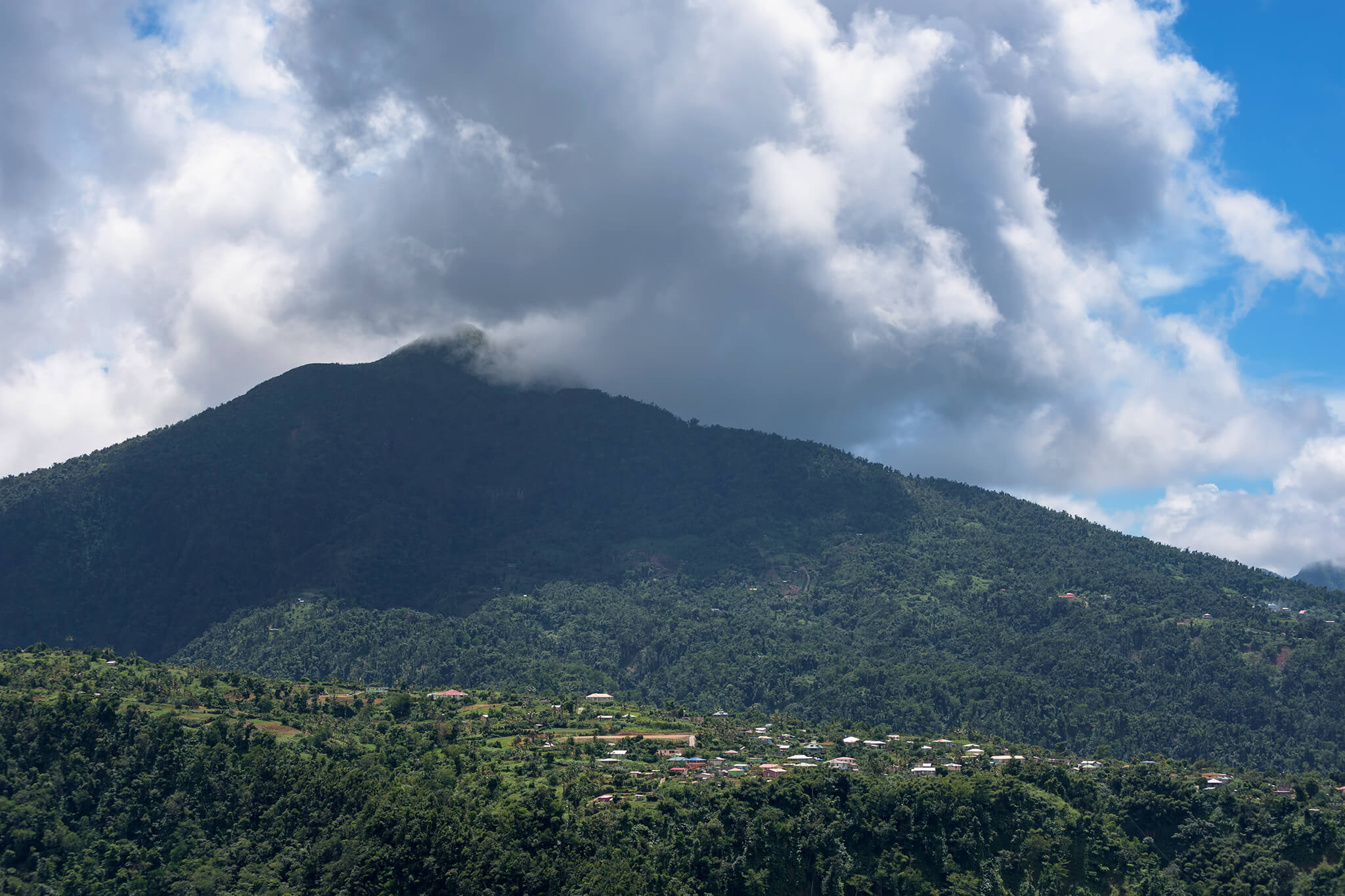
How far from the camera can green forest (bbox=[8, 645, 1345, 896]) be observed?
105500 millimetres

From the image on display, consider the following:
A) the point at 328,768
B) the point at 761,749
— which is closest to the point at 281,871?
the point at 328,768

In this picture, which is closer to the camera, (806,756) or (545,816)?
(545,816)

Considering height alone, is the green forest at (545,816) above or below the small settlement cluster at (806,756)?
below

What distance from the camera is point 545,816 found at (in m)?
108

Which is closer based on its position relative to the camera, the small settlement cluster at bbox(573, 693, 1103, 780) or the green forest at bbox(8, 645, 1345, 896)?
the green forest at bbox(8, 645, 1345, 896)

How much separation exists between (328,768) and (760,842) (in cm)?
4348

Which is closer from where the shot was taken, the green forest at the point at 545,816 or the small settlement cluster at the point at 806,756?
the green forest at the point at 545,816

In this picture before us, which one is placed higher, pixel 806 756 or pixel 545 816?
pixel 806 756

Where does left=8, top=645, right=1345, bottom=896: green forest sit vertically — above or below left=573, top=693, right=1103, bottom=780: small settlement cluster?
below

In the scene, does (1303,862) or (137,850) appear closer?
(137,850)

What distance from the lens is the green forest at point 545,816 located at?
→ 106 m

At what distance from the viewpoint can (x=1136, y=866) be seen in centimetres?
12444

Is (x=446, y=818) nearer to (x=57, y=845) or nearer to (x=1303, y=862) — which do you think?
(x=57, y=845)

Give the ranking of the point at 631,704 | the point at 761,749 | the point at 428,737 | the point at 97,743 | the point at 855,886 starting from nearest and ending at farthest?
the point at 855,886 < the point at 97,743 < the point at 428,737 < the point at 761,749 < the point at 631,704
